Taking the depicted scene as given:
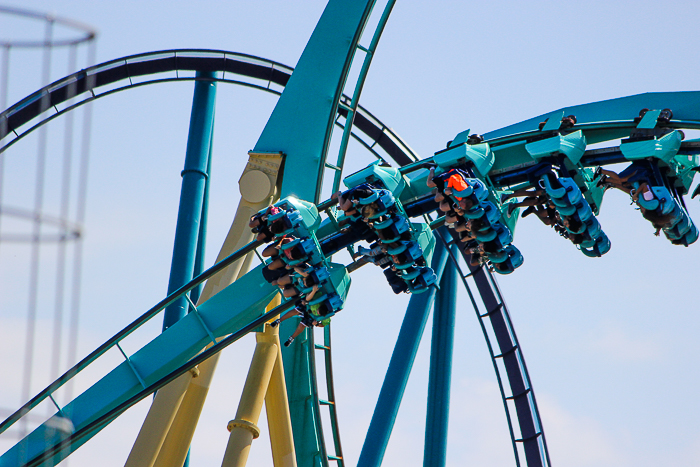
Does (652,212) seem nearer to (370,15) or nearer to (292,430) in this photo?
(370,15)

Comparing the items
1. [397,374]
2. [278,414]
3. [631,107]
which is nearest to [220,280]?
[278,414]

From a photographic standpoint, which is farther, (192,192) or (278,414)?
(192,192)

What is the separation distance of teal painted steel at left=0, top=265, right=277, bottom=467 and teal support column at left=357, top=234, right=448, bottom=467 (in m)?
3.08

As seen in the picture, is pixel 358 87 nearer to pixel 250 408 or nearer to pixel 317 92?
pixel 317 92

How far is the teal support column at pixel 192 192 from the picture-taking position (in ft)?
27.9

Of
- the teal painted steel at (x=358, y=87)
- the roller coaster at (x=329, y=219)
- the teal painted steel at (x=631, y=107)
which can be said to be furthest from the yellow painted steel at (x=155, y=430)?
the teal painted steel at (x=631, y=107)

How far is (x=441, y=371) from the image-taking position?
995cm

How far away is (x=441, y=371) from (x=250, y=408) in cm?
294

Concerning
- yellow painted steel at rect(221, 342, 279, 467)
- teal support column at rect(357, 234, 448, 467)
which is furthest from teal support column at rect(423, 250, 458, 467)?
yellow painted steel at rect(221, 342, 279, 467)

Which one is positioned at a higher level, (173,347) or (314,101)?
(314,101)

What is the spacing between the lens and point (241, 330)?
654 cm

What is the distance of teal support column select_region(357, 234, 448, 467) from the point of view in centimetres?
923

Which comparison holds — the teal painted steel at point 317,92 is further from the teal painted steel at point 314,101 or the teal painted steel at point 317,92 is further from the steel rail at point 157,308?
the steel rail at point 157,308

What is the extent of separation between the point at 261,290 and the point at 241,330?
383mm
